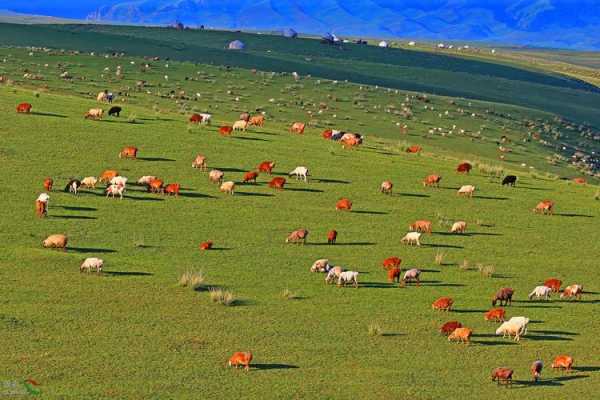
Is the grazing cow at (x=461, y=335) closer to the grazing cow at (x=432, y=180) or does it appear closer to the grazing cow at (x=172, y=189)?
the grazing cow at (x=172, y=189)

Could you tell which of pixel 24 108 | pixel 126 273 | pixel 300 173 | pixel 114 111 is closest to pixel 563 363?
pixel 126 273

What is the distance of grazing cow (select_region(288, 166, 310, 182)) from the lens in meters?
39.4

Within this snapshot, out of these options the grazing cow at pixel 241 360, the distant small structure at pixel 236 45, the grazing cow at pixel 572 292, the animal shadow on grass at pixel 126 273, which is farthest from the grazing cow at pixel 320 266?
the distant small structure at pixel 236 45

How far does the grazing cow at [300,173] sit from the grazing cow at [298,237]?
341 inches

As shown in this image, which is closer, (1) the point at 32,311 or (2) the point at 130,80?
(1) the point at 32,311

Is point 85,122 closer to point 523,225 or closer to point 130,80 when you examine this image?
point 523,225

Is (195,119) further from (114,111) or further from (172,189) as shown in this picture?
(172,189)

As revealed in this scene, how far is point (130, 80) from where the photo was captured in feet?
234

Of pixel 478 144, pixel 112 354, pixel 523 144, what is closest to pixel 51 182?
pixel 112 354

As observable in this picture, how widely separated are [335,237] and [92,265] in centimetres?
831

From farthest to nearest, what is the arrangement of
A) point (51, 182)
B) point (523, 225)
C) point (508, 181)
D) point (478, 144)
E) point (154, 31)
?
point (154, 31), point (478, 144), point (508, 181), point (523, 225), point (51, 182)

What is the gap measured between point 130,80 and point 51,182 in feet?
126

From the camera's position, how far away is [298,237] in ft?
101

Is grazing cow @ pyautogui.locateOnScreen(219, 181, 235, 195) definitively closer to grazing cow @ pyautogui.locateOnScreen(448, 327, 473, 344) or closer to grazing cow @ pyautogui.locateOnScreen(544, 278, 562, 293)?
grazing cow @ pyautogui.locateOnScreen(544, 278, 562, 293)
